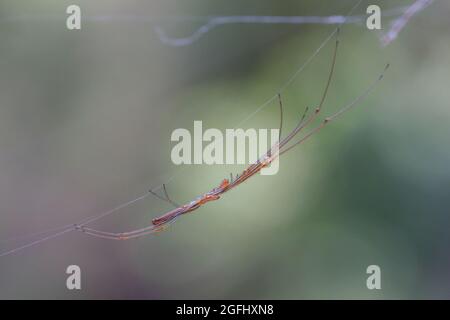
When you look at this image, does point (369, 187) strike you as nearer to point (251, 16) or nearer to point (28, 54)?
point (251, 16)

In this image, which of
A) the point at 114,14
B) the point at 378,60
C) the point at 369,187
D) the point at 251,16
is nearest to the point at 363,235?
the point at 369,187

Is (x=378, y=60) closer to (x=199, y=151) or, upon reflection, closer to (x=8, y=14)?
(x=199, y=151)

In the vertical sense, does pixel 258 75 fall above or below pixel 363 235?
above

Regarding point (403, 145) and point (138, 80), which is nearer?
point (403, 145)

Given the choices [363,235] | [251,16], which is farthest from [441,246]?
[251,16]
